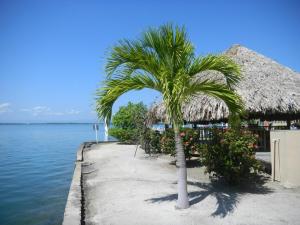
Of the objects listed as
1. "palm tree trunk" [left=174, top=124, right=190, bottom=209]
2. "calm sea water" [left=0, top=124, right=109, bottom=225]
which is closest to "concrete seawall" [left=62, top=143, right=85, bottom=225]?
"calm sea water" [left=0, top=124, right=109, bottom=225]

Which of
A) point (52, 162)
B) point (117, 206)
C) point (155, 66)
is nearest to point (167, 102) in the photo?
point (155, 66)

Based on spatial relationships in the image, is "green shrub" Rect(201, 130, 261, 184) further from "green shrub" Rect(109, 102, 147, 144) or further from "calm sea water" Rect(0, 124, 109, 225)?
"green shrub" Rect(109, 102, 147, 144)

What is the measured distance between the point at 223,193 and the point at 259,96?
209 inches

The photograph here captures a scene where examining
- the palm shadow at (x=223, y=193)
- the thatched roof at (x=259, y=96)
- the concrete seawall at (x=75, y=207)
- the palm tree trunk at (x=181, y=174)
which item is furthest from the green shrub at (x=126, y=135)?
the palm tree trunk at (x=181, y=174)

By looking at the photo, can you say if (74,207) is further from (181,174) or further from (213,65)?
(213,65)

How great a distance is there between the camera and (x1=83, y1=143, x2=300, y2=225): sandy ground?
A: 18.8ft

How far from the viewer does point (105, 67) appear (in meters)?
6.01

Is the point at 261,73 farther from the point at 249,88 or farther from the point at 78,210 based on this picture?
the point at 78,210

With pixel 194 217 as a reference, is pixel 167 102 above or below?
above

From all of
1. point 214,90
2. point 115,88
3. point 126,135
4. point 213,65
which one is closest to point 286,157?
point 214,90

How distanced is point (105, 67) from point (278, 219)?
403cm

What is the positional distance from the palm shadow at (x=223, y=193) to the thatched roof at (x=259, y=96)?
10.2 ft

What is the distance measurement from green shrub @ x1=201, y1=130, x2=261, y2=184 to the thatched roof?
10.1 feet

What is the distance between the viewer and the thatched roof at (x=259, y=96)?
11547mm
